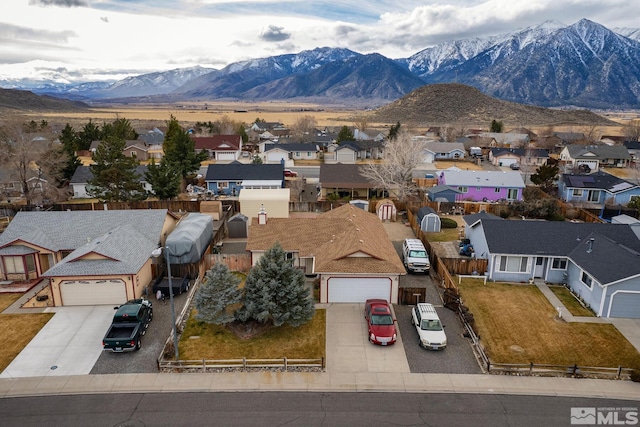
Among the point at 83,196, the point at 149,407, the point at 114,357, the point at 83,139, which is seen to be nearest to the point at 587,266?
the point at 149,407

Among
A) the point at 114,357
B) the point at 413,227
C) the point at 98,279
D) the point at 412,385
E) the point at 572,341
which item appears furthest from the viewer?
the point at 413,227

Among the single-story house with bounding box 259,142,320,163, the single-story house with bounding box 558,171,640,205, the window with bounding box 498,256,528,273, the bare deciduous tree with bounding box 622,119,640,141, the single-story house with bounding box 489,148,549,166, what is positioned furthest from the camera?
the bare deciduous tree with bounding box 622,119,640,141

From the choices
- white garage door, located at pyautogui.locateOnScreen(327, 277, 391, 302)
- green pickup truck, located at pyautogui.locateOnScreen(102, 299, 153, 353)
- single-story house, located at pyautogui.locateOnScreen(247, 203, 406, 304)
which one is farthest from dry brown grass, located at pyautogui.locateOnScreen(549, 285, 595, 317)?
green pickup truck, located at pyautogui.locateOnScreen(102, 299, 153, 353)

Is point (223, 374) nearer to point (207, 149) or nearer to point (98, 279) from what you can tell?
point (98, 279)

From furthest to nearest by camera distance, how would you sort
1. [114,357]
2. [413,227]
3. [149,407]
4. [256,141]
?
1. [256,141]
2. [413,227]
3. [114,357]
4. [149,407]

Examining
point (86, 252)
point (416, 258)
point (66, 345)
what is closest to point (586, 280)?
point (416, 258)
